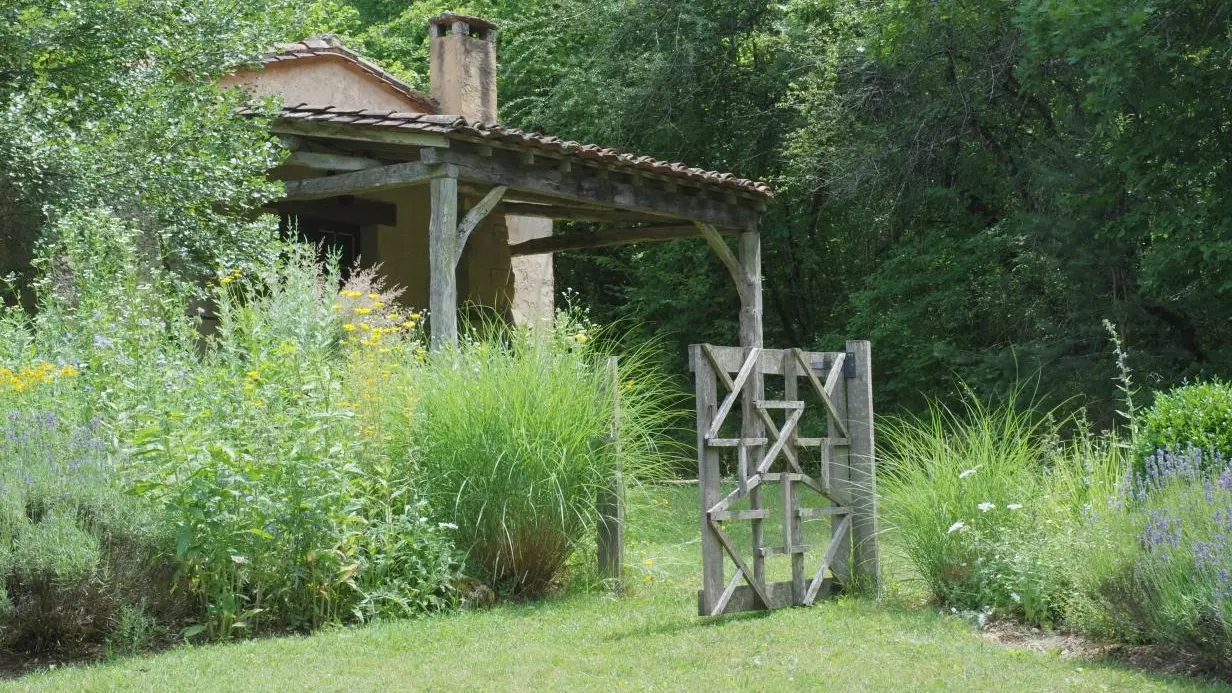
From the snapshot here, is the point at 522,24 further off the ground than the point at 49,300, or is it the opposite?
the point at 522,24

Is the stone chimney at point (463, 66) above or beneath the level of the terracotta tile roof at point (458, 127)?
above

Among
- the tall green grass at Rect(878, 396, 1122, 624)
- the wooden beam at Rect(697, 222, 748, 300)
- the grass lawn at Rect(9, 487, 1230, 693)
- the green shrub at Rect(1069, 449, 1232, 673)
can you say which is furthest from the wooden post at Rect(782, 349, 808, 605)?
the wooden beam at Rect(697, 222, 748, 300)

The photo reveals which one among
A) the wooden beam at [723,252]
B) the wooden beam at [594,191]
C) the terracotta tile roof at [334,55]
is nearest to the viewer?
the wooden beam at [594,191]

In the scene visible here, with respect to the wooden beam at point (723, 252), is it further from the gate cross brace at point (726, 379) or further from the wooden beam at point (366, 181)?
the gate cross brace at point (726, 379)

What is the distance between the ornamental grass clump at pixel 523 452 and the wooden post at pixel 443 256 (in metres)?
2.82

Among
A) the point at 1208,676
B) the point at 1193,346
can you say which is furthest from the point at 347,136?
the point at 1193,346

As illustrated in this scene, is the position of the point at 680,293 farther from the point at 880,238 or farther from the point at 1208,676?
the point at 1208,676

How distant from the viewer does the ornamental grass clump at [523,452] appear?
6.07m

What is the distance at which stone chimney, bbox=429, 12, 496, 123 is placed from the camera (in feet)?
46.0

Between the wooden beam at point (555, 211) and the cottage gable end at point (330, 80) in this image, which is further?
the wooden beam at point (555, 211)

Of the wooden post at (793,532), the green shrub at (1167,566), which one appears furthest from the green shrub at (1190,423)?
the wooden post at (793,532)

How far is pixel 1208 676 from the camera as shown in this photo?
14.5 feet

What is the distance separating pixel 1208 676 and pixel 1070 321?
8917 mm

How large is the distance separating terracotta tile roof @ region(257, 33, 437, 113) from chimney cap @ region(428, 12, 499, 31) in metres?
0.83
